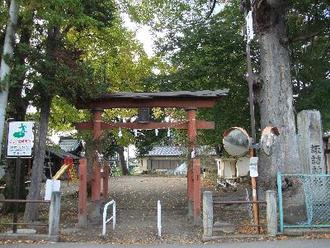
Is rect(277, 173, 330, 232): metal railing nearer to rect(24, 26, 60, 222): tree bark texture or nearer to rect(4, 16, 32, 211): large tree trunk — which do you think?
rect(24, 26, 60, 222): tree bark texture

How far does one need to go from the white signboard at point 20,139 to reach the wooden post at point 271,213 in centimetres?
636

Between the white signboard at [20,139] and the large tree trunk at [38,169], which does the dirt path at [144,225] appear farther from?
the white signboard at [20,139]

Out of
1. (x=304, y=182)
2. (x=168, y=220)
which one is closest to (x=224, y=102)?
(x=168, y=220)

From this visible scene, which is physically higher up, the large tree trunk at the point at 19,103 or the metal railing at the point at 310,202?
the large tree trunk at the point at 19,103

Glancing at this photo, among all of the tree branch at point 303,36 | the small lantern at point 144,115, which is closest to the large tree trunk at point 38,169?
the small lantern at point 144,115

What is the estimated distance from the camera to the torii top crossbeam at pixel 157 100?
14.8 metres

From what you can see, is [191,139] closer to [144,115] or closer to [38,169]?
[144,115]

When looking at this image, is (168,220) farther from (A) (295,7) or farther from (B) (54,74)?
(A) (295,7)

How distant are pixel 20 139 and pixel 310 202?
800 cm

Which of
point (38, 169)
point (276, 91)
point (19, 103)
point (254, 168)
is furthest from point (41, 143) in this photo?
point (276, 91)

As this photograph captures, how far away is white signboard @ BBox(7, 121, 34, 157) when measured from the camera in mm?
11359

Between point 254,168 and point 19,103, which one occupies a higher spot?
point 19,103

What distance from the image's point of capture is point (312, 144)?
50.1 ft

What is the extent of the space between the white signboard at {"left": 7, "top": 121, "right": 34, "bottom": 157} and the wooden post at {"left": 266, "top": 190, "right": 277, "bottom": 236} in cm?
636
